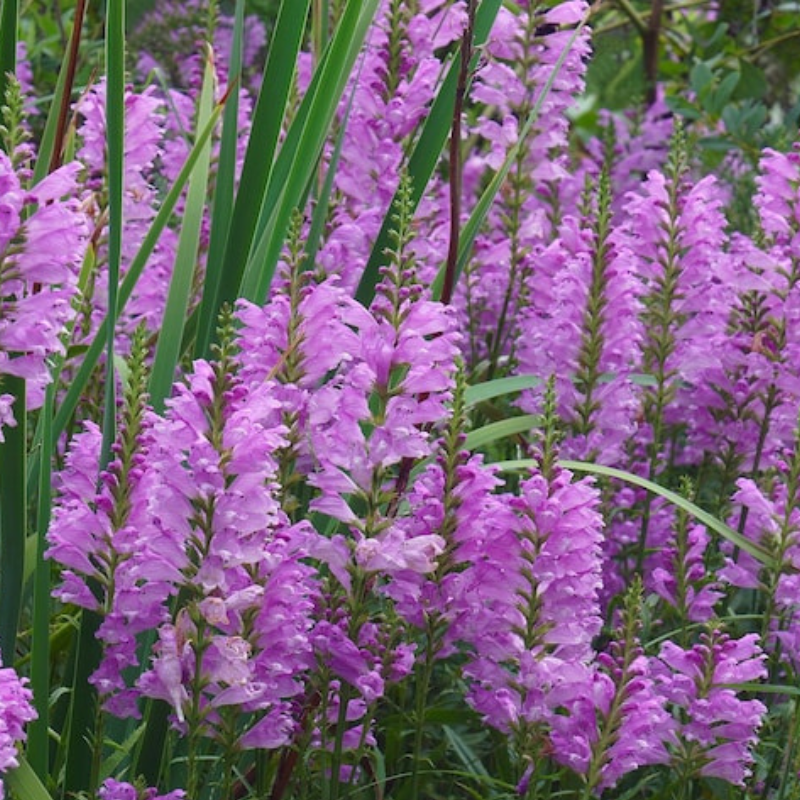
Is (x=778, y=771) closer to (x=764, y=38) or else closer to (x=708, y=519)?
(x=708, y=519)

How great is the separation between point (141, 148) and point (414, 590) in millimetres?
1309

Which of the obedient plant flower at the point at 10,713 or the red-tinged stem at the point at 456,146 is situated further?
the red-tinged stem at the point at 456,146

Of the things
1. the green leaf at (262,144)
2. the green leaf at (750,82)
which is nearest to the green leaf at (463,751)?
the green leaf at (262,144)

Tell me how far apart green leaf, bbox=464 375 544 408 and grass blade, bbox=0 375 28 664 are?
0.79 m

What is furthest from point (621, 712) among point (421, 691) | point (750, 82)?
point (750, 82)

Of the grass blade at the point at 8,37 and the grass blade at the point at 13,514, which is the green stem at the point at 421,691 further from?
the grass blade at the point at 8,37

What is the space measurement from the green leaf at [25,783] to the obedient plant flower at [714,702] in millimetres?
1074

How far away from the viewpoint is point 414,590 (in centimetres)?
248

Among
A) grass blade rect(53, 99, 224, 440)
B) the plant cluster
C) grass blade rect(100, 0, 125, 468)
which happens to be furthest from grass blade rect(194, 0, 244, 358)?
grass blade rect(100, 0, 125, 468)

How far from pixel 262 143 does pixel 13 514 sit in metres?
0.74

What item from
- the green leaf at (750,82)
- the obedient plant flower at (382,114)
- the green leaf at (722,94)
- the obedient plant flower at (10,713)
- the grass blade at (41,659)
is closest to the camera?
the obedient plant flower at (10,713)

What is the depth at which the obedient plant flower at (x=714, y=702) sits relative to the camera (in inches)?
107

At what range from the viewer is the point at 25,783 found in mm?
2176

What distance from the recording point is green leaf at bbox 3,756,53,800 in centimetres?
217
